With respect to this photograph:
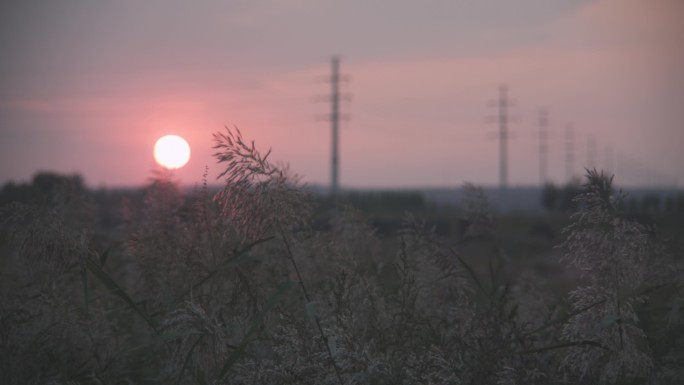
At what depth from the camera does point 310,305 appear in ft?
10.4

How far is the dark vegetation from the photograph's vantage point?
337 centimetres

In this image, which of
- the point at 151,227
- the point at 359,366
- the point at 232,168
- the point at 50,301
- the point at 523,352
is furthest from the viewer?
the point at 151,227

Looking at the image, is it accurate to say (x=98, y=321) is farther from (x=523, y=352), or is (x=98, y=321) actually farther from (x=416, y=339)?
(x=523, y=352)

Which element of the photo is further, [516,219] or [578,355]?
[516,219]

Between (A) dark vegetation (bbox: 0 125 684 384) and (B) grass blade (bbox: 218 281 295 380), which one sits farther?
(A) dark vegetation (bbox: 0 125 684 384)

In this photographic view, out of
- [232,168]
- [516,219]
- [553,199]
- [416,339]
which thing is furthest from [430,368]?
[553,199]

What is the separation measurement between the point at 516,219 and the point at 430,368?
4953 cm

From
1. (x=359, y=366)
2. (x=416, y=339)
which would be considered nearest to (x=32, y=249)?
(x=359, y=366)

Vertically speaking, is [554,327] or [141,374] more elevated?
[554,327]

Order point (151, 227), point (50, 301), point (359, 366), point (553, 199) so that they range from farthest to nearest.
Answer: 1. point (553, 199)
2. point (151, 227)
3. point (50, 301)
4. point (359, 366)

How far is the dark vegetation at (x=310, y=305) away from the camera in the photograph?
3.37 meters

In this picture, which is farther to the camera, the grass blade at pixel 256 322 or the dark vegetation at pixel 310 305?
the dark vegetation at pixel 310 305

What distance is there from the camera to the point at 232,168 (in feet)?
12.0

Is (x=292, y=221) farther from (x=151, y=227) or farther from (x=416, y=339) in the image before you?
(x=151, y=227)
